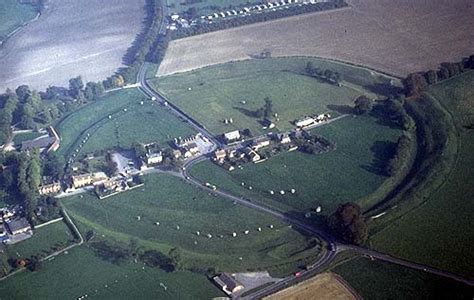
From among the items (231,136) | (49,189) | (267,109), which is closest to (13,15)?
(49,189)

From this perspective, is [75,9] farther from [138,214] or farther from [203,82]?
[138,214]

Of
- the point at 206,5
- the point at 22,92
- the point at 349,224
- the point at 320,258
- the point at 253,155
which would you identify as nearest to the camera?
the point at 320,258

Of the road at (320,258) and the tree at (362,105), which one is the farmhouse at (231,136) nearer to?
the road at (320,258)

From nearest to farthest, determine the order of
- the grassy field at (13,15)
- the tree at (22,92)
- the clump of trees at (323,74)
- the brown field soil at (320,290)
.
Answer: the brown field soil at (320,290), the clump of trees at (323,74), the tree at (22,92), the grassy field at (13,15)

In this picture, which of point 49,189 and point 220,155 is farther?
point 220,155

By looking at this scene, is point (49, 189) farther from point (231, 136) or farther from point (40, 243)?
point (231, 136)

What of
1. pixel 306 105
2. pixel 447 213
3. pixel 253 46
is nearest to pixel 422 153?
pixel 447 213

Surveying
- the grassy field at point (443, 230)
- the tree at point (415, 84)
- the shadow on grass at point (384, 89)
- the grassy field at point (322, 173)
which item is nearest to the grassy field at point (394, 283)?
the grassy field at point (443, 230)
